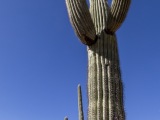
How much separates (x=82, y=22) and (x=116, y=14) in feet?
1.92

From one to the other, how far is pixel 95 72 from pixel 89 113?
56cm

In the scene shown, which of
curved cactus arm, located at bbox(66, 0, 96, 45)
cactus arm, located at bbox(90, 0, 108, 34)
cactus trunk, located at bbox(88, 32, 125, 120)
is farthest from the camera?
cactus arm, located at bbox(90, 0, 108, 34)

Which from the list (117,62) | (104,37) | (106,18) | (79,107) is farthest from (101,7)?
(79,107)

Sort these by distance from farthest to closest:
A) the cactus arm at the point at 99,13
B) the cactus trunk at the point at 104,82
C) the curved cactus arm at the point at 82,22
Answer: the cactus arm at the point at 99,13 < the curved cactus arm at the point at 82,22 < the cactus trunk at the point at 104,82

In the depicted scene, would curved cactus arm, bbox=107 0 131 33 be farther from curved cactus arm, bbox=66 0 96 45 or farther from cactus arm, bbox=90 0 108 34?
curved cactus arm, bbox=66 0 96 45

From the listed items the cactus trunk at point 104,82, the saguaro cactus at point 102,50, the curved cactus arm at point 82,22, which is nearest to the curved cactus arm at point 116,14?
the saguaro cactus at point 102,50

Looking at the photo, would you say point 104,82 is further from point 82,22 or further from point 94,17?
point 94,17

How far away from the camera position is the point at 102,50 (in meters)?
4.38

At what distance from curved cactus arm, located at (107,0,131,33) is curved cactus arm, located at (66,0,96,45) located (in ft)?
1.00

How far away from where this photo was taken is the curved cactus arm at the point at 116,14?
463 centimetres

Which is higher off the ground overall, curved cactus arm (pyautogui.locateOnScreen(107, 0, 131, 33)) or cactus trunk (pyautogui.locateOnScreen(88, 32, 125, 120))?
curved cactus arm (pyautogui.locateOnScreen(107, 0, 131, 33))

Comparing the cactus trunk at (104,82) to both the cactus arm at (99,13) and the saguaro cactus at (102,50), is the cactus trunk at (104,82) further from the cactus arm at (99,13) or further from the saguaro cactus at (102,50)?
the cactus arm at (99,13)

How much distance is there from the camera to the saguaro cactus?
401 cm

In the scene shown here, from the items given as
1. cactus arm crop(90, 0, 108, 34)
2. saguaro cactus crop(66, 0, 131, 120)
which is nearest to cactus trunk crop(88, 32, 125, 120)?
saguaro cactus crop(66, 0, 131, 120)
